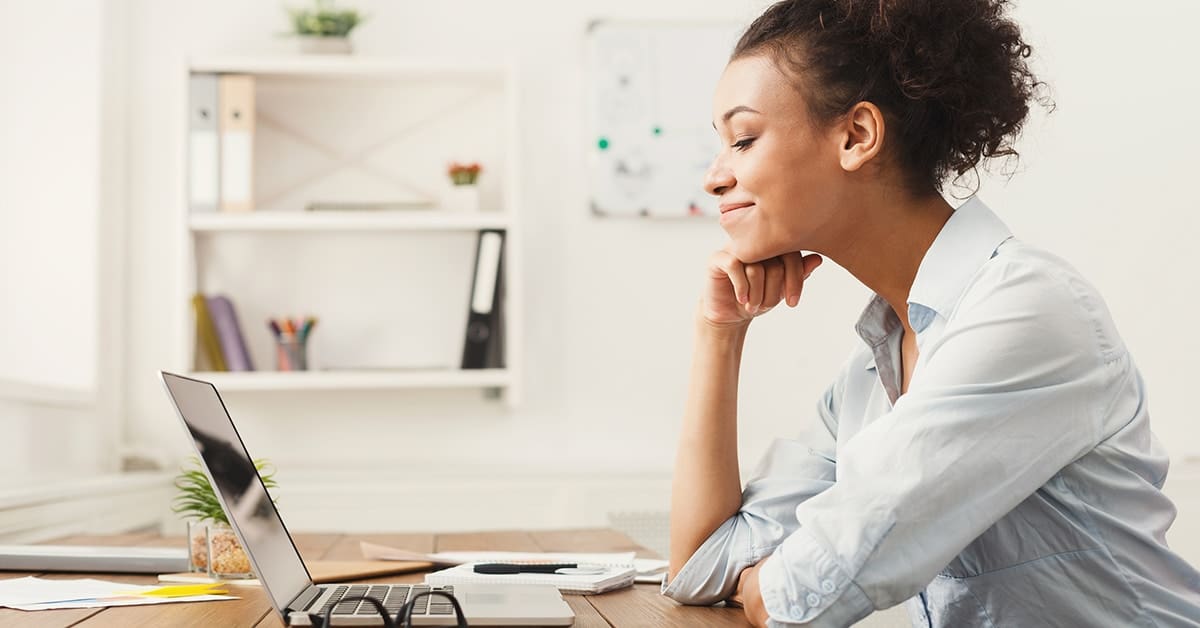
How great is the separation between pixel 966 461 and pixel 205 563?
32.7 inches

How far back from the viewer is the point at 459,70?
284 cm

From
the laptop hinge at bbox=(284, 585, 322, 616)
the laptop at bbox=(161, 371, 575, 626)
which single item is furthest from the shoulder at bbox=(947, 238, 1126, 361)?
the laptop hinge at bbox=(284, 585, 322, 616)

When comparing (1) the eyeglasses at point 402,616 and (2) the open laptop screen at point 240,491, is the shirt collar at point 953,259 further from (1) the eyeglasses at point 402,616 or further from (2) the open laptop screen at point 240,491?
(2) the open laptop screen at point 240,491

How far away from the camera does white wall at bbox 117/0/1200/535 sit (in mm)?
2969

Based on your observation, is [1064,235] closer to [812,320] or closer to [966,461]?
[812,320]

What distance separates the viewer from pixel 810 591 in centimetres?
90

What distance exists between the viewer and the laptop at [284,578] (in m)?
0.88

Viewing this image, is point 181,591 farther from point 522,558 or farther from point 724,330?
point 724,330

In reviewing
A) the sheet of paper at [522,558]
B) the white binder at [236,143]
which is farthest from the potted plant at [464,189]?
the sheet of paper at [522,558]

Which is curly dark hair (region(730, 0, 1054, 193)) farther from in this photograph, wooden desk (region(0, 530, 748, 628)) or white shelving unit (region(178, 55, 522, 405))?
white shelving unit (region(178, 55, 522, 405))

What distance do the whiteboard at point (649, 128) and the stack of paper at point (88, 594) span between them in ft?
6.56

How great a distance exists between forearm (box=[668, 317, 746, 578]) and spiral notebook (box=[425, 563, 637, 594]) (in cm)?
6

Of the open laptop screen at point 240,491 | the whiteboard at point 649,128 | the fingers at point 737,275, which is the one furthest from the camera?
the whiteboard at point 649,128

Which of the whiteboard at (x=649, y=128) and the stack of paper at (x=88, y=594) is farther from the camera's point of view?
the whiteboard at (x=649, y=128)
